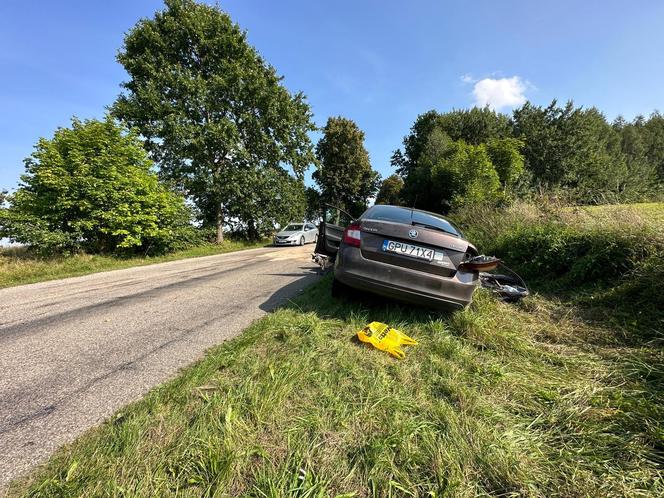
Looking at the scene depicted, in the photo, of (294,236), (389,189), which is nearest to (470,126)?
(389,189)

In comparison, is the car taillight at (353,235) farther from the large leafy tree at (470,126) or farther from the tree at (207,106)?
the large leafy tree at (470,126)

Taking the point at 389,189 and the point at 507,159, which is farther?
the point at 389,189

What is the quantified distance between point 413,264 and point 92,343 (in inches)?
141

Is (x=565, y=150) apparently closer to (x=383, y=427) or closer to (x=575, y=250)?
(x=575, y=250)

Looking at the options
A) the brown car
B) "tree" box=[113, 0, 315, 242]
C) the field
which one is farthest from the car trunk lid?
"tree" box=[113, 0, 315, 242]

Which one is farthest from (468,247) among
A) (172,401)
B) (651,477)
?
(172,401)

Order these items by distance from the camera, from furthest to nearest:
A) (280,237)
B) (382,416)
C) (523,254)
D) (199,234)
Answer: (280,237), (199,234), (523,254), (382,416)

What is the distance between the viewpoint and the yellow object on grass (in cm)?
268

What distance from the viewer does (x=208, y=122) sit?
1614 centimetres

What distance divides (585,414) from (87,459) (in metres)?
2.96

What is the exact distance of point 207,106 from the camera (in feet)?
52.5

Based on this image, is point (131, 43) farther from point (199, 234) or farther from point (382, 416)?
point (382, 416)

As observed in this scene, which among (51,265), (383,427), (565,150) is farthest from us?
(565,150)

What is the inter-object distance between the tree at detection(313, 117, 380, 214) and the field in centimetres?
3198
